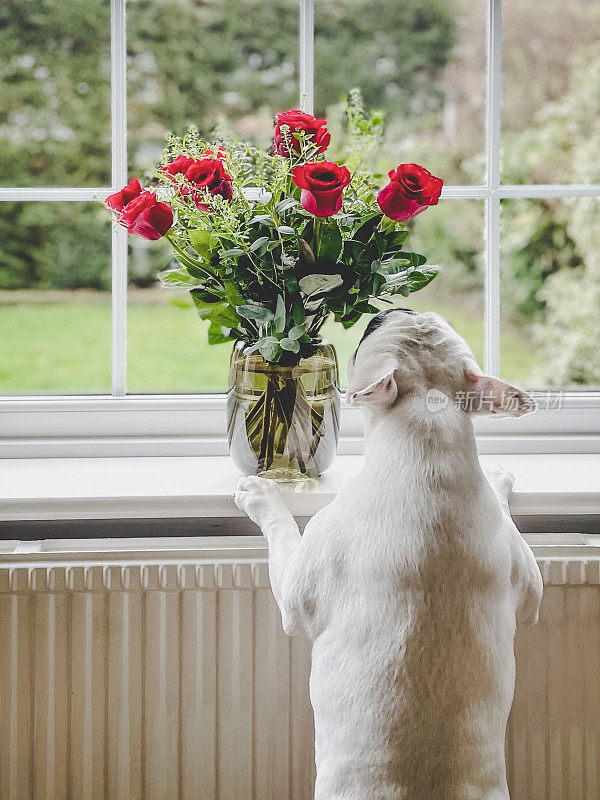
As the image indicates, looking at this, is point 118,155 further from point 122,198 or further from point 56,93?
point 56,93

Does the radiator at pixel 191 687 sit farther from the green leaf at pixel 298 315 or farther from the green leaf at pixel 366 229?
the green leaf at pixel 366 229

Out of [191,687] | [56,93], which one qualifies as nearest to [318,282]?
[191,687]

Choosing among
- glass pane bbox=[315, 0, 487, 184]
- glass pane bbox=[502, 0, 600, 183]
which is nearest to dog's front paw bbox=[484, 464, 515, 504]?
glass pane bbox=[502, 0, 600, 183]

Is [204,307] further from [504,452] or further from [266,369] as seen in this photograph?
[504,452]

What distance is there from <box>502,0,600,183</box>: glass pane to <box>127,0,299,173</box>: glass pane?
88 cm

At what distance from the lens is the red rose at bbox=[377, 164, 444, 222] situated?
3.10 ft

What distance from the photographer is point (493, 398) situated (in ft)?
2.71

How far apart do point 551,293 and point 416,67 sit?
1.55 meters

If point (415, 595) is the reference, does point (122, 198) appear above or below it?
above

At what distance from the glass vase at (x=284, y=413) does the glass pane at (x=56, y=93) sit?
6.81 feet

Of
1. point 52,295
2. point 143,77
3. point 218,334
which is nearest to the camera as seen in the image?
point 218,334

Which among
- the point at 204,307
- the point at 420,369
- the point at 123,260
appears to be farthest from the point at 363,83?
the point at 420,369

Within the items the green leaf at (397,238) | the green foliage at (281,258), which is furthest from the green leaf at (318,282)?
the green leaf at (397,238)

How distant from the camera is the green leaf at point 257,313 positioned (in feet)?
3.30
